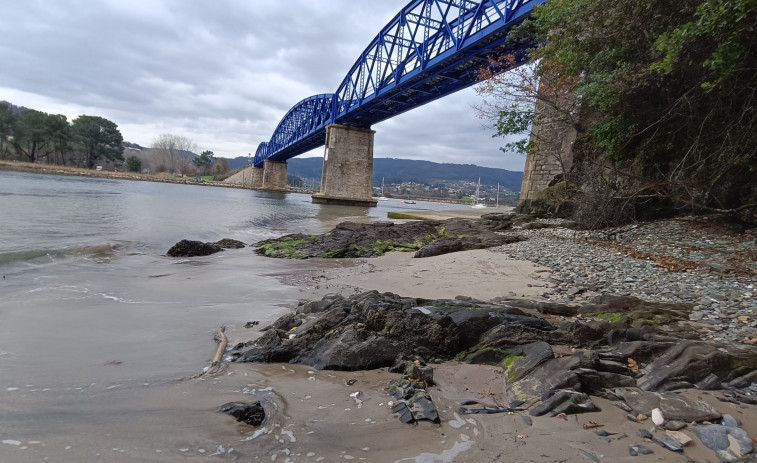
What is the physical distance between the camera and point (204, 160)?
429 feet

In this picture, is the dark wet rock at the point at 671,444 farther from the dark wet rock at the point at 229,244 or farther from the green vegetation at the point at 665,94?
the dark wet rock at the point at 229,244

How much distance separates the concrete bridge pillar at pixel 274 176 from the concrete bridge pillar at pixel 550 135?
81181 mm

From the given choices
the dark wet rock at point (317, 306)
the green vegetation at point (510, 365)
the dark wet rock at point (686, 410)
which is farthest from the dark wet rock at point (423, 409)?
the dark wet rock at point (317, 306)

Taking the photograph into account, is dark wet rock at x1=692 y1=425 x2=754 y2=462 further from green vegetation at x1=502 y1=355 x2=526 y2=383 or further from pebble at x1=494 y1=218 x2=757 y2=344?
pebble at x1=494 y1=218 x2=757 y2=344

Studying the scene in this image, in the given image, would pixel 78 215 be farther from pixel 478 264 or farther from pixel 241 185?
pixel 241 185

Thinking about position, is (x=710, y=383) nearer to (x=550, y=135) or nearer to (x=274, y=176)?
(x=550, y=135)

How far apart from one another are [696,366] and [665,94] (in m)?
7.02

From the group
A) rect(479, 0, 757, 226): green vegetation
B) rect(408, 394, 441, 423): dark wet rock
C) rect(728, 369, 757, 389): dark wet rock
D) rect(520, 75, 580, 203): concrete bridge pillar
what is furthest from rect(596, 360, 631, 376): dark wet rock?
rect(520, 75, 580, 203): concrete bridge pillar

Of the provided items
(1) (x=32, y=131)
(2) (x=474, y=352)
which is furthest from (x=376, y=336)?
(1) (x=32, y=131)

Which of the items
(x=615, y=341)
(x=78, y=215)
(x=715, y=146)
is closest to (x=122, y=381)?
(x=615, y=341)

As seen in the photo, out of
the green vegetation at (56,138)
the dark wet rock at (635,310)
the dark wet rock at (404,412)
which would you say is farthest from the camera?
the green vegetation at (56,138)

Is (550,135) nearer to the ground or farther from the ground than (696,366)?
farther from the ground

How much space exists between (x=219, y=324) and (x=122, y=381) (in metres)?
1.58

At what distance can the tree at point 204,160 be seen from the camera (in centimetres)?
13012
